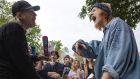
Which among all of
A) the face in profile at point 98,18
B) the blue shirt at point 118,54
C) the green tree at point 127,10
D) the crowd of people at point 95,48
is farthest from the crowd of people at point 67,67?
the green tree at point 127,10

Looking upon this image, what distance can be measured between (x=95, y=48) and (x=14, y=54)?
86 cm

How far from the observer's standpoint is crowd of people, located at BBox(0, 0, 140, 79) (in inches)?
170

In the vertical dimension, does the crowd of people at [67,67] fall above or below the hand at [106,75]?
below

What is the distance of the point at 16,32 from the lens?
4.84 meters

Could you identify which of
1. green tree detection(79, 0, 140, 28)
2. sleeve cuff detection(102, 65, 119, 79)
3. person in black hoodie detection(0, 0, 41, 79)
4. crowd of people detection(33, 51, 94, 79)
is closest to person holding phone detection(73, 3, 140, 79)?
sleeve cuff detection(102, 65, 119, 79)

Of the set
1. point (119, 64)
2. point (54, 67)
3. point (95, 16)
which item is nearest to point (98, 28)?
point (95, 16)

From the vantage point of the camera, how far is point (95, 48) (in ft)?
16.3

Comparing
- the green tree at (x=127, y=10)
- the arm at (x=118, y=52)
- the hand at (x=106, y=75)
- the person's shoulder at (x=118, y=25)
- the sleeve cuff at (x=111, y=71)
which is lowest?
the green tree at (x=127, y=10)

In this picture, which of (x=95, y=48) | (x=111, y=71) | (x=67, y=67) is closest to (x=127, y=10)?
(x=67, y=67)

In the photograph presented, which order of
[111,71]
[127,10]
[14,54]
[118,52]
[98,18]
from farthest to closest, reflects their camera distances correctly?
[127,10] < [14,54] < [98,18] < [118,52] < [111,71]

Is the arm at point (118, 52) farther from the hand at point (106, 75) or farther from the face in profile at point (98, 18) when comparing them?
the face in profile at point (98, 18)

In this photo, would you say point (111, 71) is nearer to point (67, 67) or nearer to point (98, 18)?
point (98, 18)

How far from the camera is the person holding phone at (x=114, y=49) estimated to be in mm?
4293

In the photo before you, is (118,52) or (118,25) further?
(118,25)
